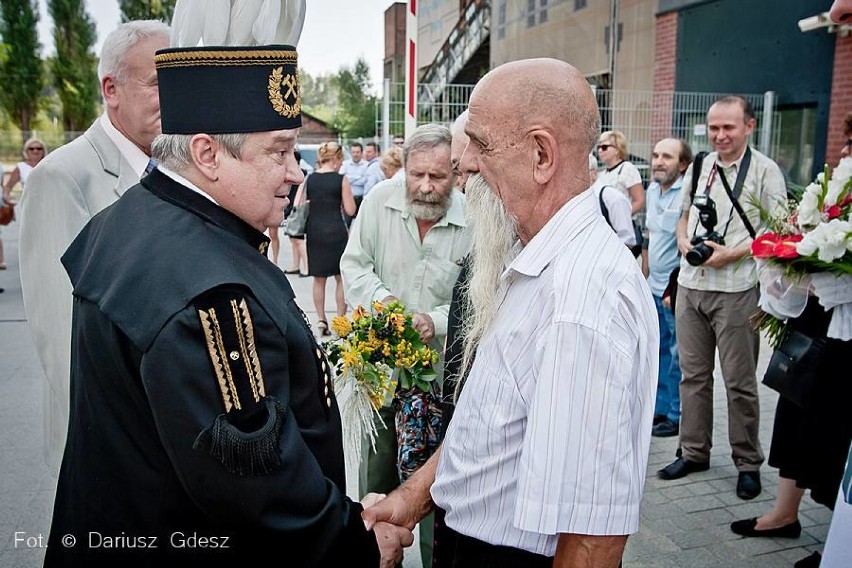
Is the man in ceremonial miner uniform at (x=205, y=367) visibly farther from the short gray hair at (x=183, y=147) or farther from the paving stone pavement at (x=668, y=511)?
the paving stone pavement at (x=668, y=511)

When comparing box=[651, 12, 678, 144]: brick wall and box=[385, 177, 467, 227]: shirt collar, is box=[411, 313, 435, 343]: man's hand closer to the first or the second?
box=[385, 177, 467, 227]: shirt collar

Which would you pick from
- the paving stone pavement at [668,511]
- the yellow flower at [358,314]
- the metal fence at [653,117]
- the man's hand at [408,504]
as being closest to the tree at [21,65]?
the metal fence at [653,117]

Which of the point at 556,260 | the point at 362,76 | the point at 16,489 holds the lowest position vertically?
the point at 16,489

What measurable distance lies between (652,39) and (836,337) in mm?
12093

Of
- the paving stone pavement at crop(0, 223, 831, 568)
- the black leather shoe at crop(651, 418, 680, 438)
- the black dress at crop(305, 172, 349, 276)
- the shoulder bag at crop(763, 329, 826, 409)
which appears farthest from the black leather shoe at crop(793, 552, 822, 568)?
the black dress at crop(305, 172, 349, 276)

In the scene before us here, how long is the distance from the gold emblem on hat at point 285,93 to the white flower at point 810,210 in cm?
245

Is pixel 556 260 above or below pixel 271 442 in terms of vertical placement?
above

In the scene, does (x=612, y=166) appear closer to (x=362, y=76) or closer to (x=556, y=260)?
(x=556, y=260)

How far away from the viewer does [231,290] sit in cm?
138

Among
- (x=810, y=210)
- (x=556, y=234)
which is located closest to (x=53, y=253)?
(x=556, y=234)

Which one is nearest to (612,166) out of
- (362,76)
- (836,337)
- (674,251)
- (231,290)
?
(674,251)

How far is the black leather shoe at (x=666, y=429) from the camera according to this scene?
5043 millimetres

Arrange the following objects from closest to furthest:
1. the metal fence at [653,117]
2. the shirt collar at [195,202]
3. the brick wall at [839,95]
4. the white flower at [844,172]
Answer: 1. the shirt collar at [195,202]
2. the white flower at [844,172]
3. the brick wall at [839,95]
4. the metal fence at [653,117]

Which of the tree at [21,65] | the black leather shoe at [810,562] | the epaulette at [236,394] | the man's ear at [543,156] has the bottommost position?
the black leather shoe at [810,562]
